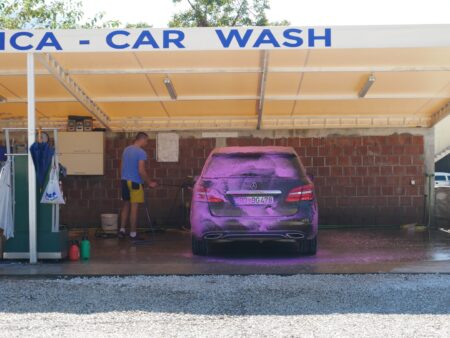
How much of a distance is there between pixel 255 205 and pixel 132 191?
3.37 meters

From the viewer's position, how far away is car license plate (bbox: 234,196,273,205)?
28.1ft

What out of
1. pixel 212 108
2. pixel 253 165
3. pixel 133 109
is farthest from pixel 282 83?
pixel 133 109

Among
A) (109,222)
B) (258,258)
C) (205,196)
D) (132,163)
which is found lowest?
(258,258)

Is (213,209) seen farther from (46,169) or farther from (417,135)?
(417,135)

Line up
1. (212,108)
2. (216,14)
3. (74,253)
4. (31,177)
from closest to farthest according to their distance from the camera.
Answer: (31,177) → (74,253) → (212,108) → (216,14)

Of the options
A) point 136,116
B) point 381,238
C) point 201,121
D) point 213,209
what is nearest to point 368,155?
point 381,238

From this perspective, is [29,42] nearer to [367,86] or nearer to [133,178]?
[133,178]

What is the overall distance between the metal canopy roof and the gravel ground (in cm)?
344

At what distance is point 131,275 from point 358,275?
2712mm

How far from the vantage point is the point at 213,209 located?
8633 mm

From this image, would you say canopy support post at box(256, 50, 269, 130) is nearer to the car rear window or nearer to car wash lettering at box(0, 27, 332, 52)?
car wash lettering at box(0, 27, 332, 52)

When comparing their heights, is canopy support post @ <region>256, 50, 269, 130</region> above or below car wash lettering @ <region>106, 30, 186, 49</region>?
below

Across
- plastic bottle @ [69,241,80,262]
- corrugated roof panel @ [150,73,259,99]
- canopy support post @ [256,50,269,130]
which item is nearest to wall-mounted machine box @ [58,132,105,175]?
corrugated roof panel @ [150,73,259,99]

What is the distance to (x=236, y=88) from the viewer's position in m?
11.3
